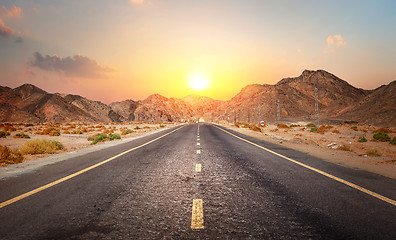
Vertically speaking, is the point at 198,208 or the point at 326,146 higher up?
the point at 198,208

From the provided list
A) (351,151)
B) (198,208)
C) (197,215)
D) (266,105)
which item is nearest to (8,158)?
(198,208)

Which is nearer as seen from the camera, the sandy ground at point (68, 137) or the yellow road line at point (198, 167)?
the yellow road line at point (198, 167)

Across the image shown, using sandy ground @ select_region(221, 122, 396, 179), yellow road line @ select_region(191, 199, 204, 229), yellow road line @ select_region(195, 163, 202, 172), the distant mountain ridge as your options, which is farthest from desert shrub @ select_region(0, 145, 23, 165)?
the distant mountain ridge

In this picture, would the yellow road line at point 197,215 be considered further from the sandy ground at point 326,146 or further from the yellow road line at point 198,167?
the sandy ground at point 326,146

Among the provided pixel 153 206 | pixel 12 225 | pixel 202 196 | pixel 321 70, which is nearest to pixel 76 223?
pixel 12 225

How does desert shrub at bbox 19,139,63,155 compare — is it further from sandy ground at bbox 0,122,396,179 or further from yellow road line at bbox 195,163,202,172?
yellow road line at bbox 195,163,202,172

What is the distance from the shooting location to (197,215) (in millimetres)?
3232

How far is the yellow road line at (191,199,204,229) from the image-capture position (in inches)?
114

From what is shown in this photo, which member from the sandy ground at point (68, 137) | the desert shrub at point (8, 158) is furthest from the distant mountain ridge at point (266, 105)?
the desert shrub at point (8, 158)

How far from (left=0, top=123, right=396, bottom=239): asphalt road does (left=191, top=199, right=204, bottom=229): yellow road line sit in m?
0.02

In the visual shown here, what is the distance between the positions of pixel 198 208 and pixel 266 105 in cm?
11581

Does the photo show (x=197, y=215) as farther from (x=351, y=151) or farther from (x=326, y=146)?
(x=326, y=146)

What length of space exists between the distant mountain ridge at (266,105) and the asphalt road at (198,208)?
204 feet

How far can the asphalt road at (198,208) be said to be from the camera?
2791 millimetres
